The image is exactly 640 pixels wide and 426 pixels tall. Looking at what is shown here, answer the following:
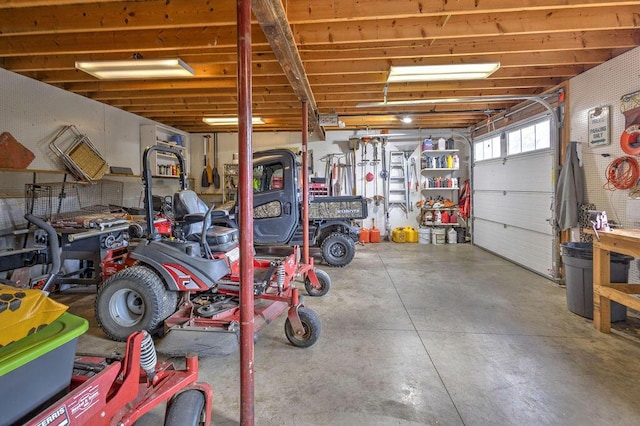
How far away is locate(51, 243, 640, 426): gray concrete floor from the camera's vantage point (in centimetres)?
188

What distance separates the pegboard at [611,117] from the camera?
136 inches

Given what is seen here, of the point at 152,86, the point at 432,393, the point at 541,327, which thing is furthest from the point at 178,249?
the point at 541,327

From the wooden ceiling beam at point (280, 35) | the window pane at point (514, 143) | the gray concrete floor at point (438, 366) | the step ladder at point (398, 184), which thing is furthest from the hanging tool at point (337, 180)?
the gray concrete floor at point (438, 366)

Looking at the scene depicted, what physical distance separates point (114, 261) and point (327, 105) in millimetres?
4412

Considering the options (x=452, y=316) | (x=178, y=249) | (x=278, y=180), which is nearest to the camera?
(x=178, y=249)

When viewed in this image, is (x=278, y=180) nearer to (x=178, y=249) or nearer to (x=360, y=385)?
(x=178, y=249)

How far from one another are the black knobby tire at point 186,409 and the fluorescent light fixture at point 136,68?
3509 millimetres

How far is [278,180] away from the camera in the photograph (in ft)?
16.6

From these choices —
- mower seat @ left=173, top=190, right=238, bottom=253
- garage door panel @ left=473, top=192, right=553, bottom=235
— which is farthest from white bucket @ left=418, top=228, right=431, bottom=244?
mower seat @ left=173, top=190, right=238, bottom=253

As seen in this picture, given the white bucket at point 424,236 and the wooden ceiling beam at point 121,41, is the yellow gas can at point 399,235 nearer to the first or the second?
the white bucket at point 424,236

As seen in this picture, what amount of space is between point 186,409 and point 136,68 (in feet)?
12.6

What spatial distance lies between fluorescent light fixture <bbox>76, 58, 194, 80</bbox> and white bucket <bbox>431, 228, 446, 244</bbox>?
6.34m

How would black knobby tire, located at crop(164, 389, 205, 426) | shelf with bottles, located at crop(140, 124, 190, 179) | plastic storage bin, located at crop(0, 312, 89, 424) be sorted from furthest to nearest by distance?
shelf with bottles, located at crop(140, 124, 190, 179), black knobby tire, located at crop(164, 389, 205, 426), plastic storage bin, located at crop(0, 312, 89, 424)

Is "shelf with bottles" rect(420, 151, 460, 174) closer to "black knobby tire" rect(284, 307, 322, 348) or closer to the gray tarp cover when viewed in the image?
the gray tarp cover
